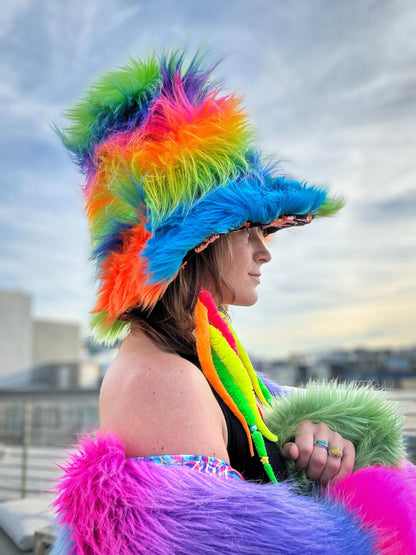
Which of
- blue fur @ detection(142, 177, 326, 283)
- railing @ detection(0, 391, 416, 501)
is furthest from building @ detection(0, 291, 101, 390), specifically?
blue fur @ detection(142, 177, 326, 283)

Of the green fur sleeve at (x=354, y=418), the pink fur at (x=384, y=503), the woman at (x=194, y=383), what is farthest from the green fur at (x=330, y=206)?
the pink fur at (x=384, y=503)

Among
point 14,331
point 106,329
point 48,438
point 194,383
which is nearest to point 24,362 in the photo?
point 14,331

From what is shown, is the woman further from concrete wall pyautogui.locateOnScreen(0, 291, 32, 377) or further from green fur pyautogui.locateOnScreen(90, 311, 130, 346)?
concrete wall pyautogui.locateOnScreen(0, 291, 32, 377)

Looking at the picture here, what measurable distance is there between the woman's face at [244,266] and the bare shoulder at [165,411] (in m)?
0.31

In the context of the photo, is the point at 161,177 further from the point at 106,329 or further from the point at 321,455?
the point at 321,455

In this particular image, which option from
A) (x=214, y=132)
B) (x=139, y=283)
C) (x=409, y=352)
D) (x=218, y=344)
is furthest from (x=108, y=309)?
(x=409, y=352)

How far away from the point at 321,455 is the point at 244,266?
1.73 feet

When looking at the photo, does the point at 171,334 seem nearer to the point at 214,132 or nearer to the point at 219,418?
the point at 219,418

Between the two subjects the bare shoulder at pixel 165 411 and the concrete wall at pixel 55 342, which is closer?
the bare shoulder at pixel 165 411

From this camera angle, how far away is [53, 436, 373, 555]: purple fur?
2.93ft

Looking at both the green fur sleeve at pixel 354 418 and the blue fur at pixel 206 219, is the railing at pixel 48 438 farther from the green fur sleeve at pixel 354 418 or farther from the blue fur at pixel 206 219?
the blue fur at pixel 206 219

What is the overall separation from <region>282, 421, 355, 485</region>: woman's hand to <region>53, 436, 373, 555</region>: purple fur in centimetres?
22

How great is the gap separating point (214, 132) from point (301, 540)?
937 millimetres

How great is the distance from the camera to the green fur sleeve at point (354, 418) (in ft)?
4.34
